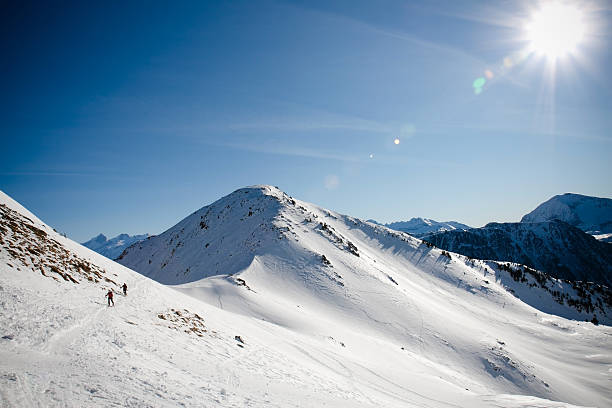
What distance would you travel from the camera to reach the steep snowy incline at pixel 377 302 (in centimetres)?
2616

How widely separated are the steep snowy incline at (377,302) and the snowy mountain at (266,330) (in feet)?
0.86

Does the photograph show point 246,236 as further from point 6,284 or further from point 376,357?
point 6,284

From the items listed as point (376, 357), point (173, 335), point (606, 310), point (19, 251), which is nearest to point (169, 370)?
point (173, 335)

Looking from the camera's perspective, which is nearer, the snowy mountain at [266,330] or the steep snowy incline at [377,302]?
the snowy mountain at [266,330]

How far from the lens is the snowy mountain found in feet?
31.3

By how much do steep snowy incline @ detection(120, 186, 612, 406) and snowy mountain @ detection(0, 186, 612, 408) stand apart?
0.86ft

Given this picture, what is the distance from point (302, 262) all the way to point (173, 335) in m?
27.6

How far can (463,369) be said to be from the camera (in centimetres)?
2814

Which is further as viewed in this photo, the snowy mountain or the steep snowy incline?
the steep snowy incline

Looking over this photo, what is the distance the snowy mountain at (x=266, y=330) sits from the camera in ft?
31.3

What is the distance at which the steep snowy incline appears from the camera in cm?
2616

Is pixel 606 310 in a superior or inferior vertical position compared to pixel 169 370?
superior

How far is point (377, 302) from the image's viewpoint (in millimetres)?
36688

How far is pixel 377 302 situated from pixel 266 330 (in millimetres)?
20207
